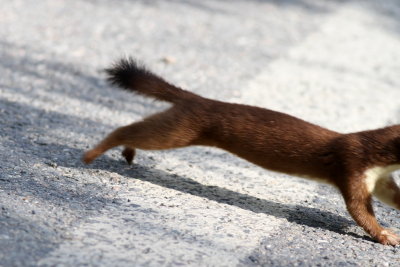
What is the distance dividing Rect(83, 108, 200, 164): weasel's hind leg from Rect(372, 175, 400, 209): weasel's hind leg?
3.84ft

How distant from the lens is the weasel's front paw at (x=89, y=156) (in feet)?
16.2

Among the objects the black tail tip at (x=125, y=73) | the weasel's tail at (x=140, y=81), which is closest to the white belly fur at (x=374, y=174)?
the weasel's tail at (x=140, y=81)

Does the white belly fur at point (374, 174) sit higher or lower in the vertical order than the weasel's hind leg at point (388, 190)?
higher

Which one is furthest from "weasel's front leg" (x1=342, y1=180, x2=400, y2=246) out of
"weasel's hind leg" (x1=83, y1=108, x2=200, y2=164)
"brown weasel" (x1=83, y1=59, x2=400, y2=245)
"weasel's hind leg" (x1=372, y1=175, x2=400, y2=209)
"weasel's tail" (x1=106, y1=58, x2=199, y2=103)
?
"weasel's tail" (x1=106, y1=58, x2=199, y2=103)

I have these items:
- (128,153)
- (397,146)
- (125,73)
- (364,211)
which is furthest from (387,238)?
(125,73)

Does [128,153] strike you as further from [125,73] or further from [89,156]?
[125,73]

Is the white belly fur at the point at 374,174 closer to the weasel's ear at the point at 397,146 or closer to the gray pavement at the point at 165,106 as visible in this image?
the weasel's ear at the point at 397,146

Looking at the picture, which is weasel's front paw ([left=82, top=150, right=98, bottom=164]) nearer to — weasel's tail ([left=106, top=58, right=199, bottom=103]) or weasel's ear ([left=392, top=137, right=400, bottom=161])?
weasel's tail ([left=106, top=58, right=199, bottom=103])

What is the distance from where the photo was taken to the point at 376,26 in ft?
35.6

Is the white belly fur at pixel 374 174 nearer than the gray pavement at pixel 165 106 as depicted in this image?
No

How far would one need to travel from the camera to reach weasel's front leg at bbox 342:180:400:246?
→ 4.36m

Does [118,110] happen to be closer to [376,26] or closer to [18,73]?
[18,73]

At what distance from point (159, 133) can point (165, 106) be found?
2.33 metres

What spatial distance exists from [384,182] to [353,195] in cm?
35
